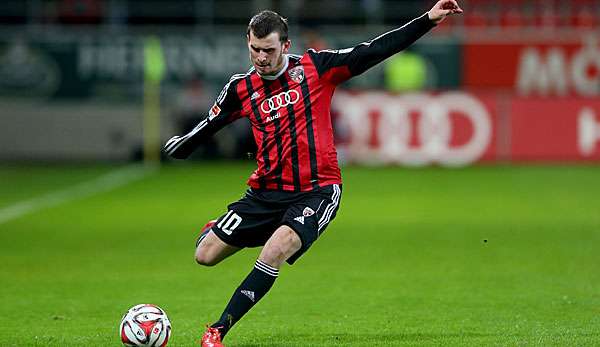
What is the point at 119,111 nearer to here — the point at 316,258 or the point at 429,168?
the point at 429,168

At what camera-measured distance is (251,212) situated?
7.24 metres

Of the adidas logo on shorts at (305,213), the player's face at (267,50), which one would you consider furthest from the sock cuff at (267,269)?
the player's face at (267,50)

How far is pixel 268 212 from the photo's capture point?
7.22 metres

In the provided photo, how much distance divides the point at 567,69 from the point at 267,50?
1910 cm

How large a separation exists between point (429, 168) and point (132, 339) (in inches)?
640

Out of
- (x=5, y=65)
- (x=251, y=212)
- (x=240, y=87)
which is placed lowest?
(x=5, y=65)

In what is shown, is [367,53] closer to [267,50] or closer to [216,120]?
[267,50]

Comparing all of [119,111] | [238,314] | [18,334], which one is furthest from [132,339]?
[119,111]

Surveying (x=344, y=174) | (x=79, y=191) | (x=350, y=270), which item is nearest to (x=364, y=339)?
(x=350, y=270)

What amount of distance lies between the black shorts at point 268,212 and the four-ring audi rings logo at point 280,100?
20.5 inches

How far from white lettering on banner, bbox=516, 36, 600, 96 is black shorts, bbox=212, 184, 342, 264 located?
18527 millimetres

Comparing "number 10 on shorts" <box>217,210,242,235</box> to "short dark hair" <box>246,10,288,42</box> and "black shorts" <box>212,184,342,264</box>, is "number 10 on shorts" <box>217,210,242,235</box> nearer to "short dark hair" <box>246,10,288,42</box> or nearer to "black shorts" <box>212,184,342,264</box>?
"black shorts" <box>212,184,342,264</box>

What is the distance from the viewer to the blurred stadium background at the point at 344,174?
827cm

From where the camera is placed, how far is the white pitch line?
1559 centimetres
